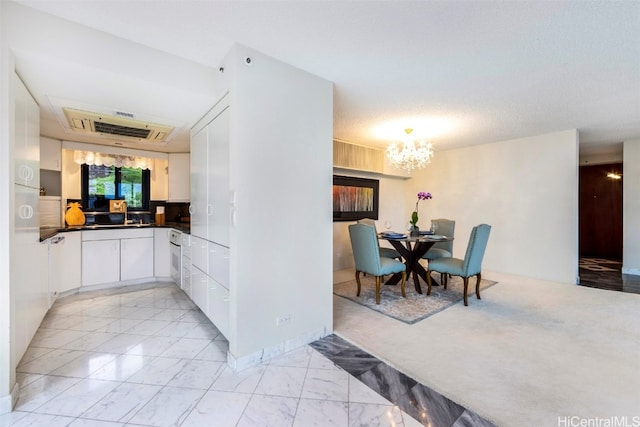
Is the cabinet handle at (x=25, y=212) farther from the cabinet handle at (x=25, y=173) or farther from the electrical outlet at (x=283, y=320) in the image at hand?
the electrical outlet at (x=283, y=320)

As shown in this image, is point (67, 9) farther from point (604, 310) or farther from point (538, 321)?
point (604, 310)

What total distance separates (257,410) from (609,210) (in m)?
8.79

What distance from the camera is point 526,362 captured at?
2.00 m

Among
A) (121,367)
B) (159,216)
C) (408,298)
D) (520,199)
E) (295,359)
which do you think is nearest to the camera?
(121,367)

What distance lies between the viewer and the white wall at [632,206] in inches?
183

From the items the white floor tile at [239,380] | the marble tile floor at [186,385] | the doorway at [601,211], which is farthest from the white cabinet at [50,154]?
the doorway at [601,211]

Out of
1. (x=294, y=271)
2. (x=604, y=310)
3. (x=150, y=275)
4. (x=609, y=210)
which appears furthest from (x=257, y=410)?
(x=609, y=210)

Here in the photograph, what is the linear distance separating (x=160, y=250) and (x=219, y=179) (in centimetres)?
242

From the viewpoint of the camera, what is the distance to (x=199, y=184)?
2748 mm

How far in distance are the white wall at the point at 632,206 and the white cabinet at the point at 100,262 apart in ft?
27.6

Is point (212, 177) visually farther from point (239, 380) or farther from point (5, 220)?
point (239, 380)

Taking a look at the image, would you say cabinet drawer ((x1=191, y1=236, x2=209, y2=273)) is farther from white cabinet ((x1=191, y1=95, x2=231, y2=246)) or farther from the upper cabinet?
the upper cabinet

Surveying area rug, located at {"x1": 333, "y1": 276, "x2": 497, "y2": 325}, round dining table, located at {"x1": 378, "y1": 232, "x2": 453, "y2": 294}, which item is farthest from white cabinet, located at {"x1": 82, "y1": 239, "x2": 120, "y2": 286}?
round dining table, located at {"x1": 378, "y1": 232, "x2": 453, "y2": 294}

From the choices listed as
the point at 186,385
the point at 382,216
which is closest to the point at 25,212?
the point at 186,385
